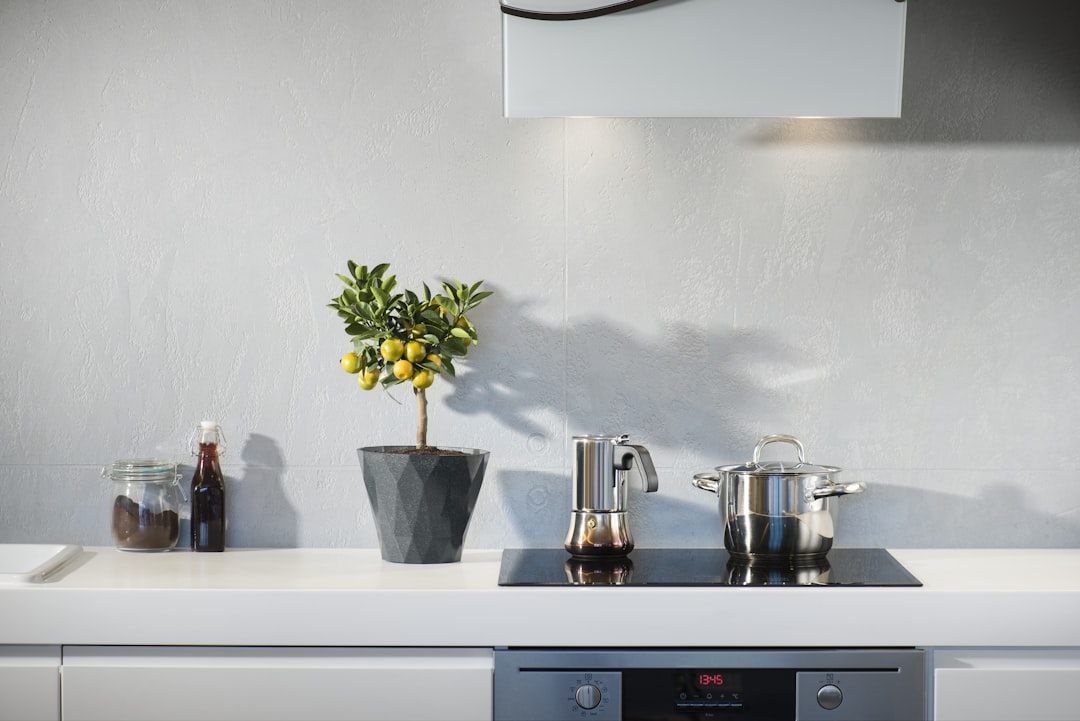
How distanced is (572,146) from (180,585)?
1006 mm

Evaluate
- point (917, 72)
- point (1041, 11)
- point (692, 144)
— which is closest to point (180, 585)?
point (692, 144)

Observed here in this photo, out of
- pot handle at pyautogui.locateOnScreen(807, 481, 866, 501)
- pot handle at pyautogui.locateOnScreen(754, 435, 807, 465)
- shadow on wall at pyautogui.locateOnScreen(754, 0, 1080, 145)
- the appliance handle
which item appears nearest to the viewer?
the appliance handle

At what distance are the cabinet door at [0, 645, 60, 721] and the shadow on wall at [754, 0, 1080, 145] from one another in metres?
1.47

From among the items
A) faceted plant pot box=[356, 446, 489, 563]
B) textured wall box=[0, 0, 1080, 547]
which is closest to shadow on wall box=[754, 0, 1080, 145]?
textured wall box=[0, 0, 1080, 547]

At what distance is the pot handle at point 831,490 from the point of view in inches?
65.5

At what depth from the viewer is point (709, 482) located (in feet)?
5.81

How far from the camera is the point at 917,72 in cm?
191

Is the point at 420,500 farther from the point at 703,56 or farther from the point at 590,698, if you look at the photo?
the point at 703,56

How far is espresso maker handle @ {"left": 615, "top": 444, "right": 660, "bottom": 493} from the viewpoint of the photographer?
1673 millimetres

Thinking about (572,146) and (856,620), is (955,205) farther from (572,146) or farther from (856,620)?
(856,620)

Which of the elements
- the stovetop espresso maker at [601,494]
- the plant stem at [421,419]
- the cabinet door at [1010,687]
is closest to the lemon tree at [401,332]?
the plant stem at [421,419]

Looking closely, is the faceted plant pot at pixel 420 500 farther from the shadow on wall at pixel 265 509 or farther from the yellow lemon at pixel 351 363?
the shadow on wall at pixel 265 509

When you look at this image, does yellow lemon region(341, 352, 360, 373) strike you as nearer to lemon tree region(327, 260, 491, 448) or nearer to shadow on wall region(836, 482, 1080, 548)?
lemon tree region(327, 260, 491, 448)

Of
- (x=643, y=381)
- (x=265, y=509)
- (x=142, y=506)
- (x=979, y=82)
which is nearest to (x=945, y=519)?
(x=643, y=381)
